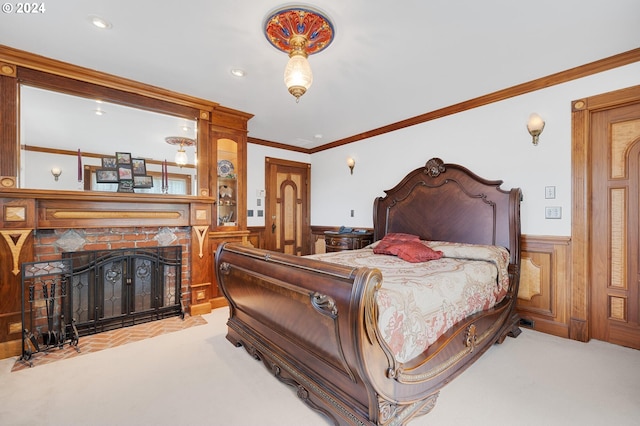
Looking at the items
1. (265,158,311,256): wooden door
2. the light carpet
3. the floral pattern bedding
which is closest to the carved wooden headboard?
the floral pattern bedding

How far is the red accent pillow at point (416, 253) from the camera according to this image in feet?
9.18

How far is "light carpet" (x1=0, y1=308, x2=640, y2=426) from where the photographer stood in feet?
5.52

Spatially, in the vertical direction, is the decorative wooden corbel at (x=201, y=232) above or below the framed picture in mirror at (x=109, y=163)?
below

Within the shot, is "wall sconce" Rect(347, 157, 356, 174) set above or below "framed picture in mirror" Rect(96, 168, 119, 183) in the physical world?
above

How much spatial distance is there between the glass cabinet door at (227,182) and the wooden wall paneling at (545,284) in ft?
11.7

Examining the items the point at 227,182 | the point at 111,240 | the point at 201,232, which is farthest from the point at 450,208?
the point at 111,240

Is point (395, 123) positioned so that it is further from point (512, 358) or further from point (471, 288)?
point (512, 358)

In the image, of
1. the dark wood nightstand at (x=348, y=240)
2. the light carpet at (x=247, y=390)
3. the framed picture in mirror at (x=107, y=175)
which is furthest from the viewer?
the dark wood nightstand at (x=348, y=240)

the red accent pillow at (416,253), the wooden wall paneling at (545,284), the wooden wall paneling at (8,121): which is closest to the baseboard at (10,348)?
the wooden wall paneling at (8,121)

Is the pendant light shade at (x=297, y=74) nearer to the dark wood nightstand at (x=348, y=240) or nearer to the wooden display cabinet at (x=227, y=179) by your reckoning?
the wooden display cabinet at (x=227, y=179)

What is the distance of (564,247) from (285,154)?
4291mm

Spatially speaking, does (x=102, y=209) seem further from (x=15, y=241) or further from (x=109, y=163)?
(x=15, y=241)

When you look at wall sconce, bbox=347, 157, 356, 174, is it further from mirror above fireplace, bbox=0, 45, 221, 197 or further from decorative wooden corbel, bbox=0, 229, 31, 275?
decorative wooden corbel, bbox=0, 229, 31, 275

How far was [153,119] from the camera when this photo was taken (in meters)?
3.26
